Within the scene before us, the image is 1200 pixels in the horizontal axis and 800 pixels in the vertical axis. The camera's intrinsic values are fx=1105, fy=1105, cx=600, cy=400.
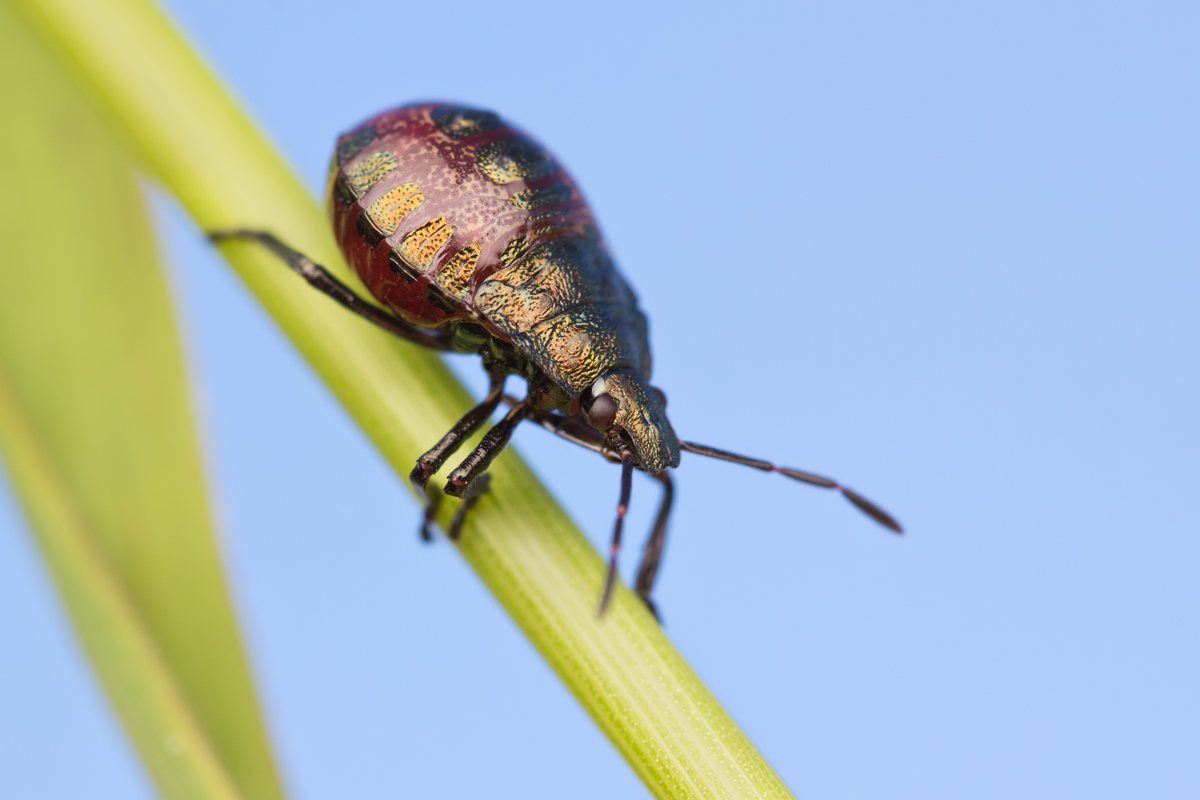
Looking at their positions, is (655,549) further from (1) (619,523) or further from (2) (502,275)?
(2) (502,275)

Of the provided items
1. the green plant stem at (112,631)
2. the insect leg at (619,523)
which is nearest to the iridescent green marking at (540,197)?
the insect leg at (619,523)

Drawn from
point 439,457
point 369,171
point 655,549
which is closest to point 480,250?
point 369,171

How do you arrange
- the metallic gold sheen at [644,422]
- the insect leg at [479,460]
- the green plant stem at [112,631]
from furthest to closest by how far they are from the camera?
the metallic gold sheen at [644,422] < the insect leg at [479,460] < the green plant stem at [112,631]

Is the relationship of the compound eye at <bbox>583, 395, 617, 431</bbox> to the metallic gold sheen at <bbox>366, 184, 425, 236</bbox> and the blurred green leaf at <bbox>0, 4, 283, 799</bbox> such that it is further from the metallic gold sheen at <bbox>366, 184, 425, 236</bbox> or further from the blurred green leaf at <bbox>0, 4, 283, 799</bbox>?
the blurred green leaf at <bbox>0, 4, 283, 799</bbox>

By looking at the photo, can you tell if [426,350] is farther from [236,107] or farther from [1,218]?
[1,218]

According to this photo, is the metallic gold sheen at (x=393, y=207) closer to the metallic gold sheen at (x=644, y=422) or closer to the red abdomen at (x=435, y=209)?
the red abdomen at (x=435, y=209)

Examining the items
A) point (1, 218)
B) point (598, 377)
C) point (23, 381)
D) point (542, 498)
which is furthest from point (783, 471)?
point (1, 218)

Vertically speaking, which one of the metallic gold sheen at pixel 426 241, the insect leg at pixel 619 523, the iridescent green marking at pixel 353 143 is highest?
the iridescent green marking at pixel 353 143
